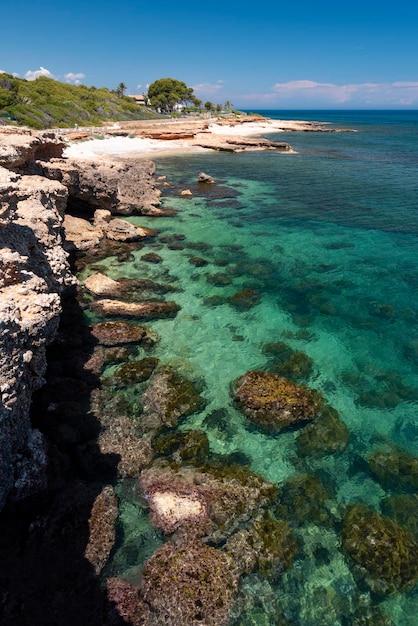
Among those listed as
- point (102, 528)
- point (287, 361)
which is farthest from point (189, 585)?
point (287, 361)

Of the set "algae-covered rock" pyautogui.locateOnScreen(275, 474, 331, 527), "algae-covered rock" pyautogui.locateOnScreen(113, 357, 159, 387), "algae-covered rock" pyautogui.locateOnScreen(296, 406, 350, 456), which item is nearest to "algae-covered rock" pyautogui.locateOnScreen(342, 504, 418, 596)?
"algae-covered rock" pyautogui.locateOnScreen(275, 474, 331, 527)

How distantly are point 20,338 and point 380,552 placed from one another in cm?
993

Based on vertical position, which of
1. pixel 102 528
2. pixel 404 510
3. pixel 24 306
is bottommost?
pixel 404 510

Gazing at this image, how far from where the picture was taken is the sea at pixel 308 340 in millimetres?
8094

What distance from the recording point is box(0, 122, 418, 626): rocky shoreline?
755cm

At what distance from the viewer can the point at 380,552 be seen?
8359 millimetres

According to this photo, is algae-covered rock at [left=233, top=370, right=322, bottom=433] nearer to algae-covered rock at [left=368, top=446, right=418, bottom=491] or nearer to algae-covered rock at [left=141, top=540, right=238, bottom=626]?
algae-covered rock at [left=368, top=446, right=418, bottom=491]

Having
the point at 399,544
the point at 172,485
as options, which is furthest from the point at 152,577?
the point at 399,544

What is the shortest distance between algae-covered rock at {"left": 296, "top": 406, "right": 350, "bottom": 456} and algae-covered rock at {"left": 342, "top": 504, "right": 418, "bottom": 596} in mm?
2054

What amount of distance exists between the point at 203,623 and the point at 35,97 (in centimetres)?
10768

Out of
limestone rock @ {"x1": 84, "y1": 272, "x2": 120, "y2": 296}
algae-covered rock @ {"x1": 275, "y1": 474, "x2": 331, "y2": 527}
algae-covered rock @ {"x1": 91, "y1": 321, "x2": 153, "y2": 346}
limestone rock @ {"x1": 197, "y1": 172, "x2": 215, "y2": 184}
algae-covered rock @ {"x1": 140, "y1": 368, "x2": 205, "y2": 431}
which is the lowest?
algae-covered rock @ {"x1": 275, "y1": 474, "x2": 331, "y2": 527}

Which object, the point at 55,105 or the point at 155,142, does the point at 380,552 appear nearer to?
the point at 155,142

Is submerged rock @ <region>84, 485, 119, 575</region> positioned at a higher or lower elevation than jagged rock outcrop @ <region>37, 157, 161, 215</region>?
lower

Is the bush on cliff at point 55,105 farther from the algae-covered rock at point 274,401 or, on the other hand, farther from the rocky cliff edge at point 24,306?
the algae-covered rock at point 274,401
